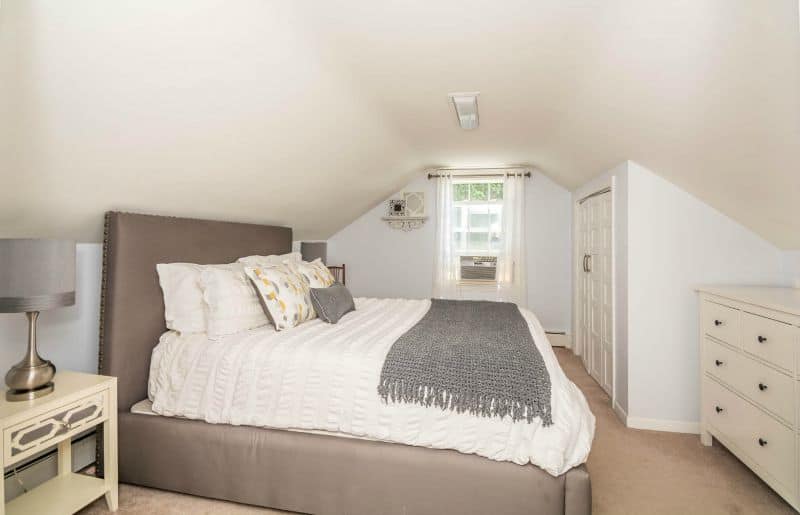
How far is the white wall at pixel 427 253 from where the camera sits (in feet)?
15.9

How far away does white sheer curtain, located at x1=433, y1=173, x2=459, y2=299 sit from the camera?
16.3 feet

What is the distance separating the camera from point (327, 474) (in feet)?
5.73

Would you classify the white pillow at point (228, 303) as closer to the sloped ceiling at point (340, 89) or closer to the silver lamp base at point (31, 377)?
the sloped ceiling at point (340, 89)

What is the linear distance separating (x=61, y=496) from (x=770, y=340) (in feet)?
10.7

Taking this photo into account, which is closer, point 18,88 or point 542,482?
point 18,88

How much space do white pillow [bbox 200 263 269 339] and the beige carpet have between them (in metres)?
0.80

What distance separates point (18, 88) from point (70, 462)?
1.72 m

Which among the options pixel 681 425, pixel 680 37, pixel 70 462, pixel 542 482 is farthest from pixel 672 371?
pixel 70 462

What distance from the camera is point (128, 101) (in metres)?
1.50

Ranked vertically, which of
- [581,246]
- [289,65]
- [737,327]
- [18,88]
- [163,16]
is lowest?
[737,327]

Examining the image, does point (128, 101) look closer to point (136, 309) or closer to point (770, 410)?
point (136, 309)

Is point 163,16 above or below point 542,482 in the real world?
above

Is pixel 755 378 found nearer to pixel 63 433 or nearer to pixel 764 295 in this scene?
pixel 764 295

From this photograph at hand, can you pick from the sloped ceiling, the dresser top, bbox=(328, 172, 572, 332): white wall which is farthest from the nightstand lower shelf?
bbox=(328, 172, 572, 332): white wall
